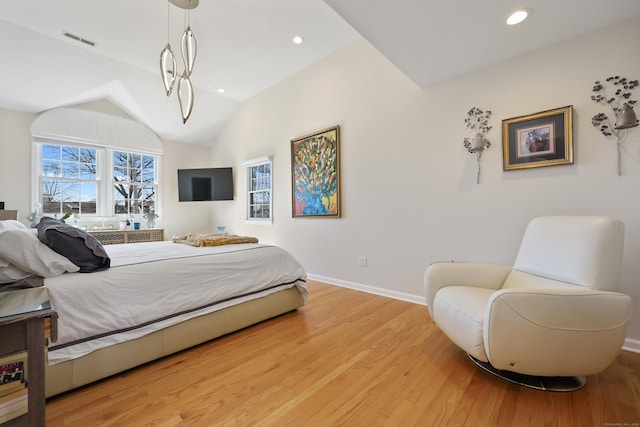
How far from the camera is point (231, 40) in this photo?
3.28 metres

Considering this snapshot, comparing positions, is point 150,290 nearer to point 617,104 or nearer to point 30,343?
point 30,343

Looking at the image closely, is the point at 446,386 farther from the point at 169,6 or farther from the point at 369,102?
the point at 169,6

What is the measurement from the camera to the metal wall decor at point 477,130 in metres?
2.36

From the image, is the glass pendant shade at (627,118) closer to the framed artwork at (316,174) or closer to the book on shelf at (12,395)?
the framed artwork at (316,174)

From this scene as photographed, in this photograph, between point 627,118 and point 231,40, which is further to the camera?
point 231,40

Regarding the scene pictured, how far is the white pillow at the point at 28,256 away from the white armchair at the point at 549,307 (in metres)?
2.32

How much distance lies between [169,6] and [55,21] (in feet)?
4.59

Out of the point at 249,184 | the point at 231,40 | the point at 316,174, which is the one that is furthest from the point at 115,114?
the point at 316,174

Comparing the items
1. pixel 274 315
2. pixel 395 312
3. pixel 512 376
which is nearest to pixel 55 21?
pixel 274 315

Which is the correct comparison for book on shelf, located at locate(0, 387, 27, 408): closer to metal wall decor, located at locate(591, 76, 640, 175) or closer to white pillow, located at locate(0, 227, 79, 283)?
white pillow, located at locate(0, 227, 79, 283)

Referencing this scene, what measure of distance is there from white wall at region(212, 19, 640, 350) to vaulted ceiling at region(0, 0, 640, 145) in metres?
0.22

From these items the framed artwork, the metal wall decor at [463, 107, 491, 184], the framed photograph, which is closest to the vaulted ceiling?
the metal wall decor at [463, 107, 491, 184]

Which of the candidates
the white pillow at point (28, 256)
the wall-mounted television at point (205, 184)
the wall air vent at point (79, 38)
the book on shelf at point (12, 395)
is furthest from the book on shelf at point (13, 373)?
the wall-mounted television at point (205, 184)

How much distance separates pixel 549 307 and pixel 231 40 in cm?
400
